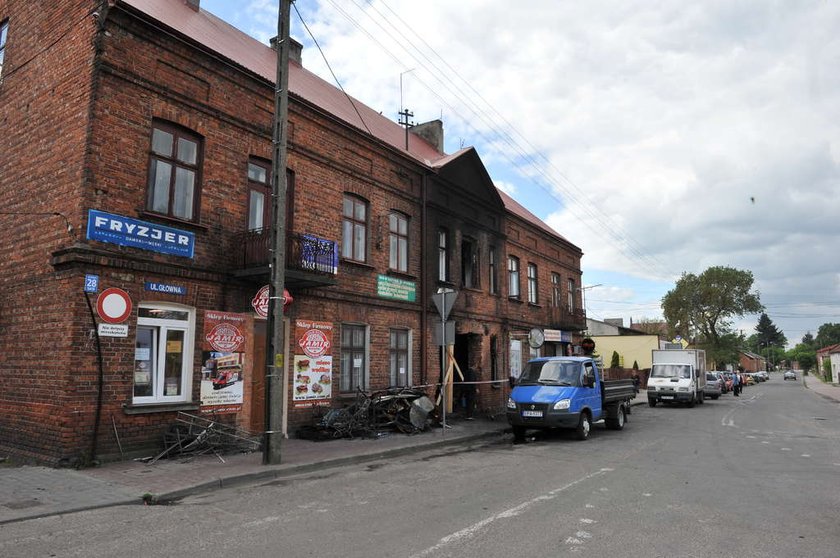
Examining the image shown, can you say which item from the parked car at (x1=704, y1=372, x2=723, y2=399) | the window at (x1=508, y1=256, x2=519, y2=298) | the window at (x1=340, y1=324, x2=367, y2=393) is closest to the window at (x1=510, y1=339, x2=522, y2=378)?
the window at (x1=508, y1=256, x2=519, y2=298)

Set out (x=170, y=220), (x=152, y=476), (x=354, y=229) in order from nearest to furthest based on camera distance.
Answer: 1. (x=152, y=476)
2. (x=170, y=220)
3. (x=354, y=229)

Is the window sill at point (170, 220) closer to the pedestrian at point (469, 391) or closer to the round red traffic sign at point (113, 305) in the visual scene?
the round red traffic sign at point (113, 305)

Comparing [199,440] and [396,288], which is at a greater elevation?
[396,288]

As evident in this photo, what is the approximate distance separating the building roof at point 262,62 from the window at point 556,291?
9323 mm

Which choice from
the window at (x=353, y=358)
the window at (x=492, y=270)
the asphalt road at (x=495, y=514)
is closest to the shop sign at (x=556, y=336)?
the window at (x=492, y=270)

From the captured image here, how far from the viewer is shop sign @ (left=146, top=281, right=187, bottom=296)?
10078mm

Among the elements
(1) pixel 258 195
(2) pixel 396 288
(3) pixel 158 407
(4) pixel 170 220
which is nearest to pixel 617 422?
(2) pixel 396 288

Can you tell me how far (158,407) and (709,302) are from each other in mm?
66373

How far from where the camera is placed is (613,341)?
166 ft

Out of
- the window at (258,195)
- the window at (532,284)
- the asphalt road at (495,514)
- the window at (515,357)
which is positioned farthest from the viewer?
the window at (532,284)

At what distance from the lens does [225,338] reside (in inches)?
447

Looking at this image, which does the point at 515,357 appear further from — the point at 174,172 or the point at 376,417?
the point at 174,172

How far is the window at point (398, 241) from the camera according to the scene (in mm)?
16672

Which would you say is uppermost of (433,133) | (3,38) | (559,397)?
(433,133)
